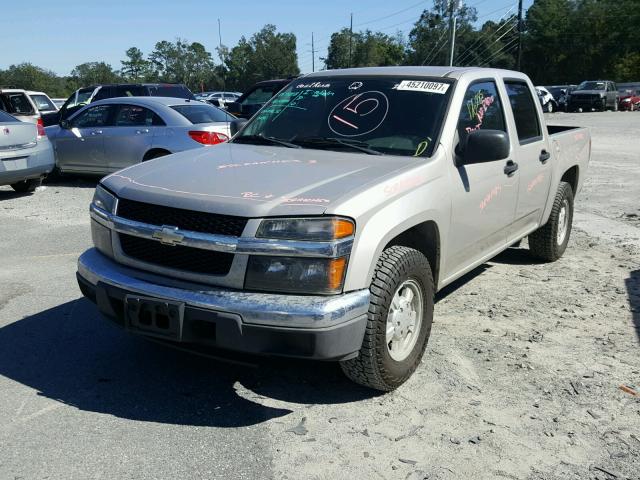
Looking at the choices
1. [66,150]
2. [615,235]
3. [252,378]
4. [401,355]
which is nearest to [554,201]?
[615,235]

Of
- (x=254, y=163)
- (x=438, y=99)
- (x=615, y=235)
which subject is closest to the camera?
(x=254, y=163)

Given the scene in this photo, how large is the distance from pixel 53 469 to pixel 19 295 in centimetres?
279

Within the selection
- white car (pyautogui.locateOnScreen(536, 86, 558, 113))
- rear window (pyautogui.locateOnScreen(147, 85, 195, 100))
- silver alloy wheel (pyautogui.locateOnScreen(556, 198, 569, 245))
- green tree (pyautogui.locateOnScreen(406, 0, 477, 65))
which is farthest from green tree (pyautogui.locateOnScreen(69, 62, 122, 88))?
silver alloy wheel (pyautogui.locateOnScreen(556, 198, 569, 245))

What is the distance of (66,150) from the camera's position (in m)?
11.5

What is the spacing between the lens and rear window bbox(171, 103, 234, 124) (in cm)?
1041

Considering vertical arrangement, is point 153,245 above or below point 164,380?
above

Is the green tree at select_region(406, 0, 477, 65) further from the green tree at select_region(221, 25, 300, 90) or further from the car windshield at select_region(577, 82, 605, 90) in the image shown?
the car windshield at select_region(577, 82, 605, 90)

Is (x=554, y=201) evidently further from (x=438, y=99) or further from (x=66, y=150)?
(x=66, y=150)

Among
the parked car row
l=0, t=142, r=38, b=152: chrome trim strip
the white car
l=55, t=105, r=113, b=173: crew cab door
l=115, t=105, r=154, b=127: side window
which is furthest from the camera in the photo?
the parked car row

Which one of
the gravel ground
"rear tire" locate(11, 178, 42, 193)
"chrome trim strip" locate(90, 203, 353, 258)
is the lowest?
"rear tire" locate(11, 178, 42, 193)

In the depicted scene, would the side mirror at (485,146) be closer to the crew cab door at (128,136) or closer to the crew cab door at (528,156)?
the crew cab door at (528,156)

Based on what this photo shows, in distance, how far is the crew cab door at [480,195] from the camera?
13.8 feet

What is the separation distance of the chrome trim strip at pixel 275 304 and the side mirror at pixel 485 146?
1.37 metres

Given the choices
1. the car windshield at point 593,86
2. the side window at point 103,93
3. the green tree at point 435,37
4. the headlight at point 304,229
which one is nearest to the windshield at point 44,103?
the side window at point 103,93
